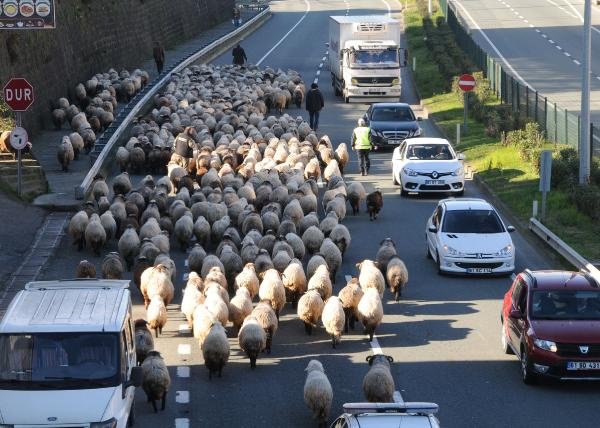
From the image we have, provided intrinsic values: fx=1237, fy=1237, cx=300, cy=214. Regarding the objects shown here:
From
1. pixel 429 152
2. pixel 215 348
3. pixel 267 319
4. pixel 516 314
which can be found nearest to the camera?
pixel 215 348

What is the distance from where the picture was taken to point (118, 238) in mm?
28703

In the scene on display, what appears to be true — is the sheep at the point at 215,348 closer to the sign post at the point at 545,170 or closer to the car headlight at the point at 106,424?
the car headlight at the point at 106,424

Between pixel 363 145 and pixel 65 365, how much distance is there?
2262 cm

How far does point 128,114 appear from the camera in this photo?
145 feet

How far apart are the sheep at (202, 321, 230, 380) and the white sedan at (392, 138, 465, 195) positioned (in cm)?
1566

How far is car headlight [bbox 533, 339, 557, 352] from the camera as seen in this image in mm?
17766

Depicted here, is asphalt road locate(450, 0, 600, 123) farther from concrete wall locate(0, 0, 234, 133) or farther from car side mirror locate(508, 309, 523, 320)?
car side mirror locate(508, 309, 523, 320)

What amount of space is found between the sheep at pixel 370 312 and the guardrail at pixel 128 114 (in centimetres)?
1264

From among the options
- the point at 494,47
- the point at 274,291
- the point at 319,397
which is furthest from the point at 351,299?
the point at 494,47

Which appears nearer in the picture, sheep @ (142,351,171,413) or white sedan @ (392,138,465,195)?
sheep @ (142,351,171,413)

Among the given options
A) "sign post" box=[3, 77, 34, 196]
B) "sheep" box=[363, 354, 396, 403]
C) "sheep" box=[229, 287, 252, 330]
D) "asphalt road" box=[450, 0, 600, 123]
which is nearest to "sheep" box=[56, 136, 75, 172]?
"sign post" box=[3, 77, 34, 196]

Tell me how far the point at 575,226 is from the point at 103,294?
51.8 feet

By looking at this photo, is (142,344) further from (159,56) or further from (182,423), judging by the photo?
(159,56)

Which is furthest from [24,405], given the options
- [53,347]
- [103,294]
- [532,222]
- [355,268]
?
[532,222]
